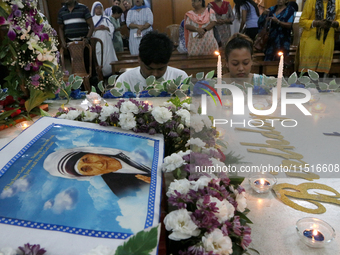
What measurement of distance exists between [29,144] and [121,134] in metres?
0.32

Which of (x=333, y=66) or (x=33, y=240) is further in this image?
(x=333, y=66)

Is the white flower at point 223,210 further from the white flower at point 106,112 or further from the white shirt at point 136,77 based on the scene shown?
the white shirt at point 136,77

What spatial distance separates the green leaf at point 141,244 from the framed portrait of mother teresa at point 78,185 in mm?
56

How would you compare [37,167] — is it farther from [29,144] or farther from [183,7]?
[183,7]

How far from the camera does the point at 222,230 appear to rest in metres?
0.59

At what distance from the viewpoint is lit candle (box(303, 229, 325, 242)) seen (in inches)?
26.5

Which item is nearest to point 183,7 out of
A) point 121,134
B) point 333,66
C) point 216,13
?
point 216,13

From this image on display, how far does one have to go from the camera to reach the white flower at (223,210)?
0.61m

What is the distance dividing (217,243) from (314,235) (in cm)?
29

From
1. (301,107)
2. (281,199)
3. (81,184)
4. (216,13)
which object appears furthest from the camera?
(216,13)

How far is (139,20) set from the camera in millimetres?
5234

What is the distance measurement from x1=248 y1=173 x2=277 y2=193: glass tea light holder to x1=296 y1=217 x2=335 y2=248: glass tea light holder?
0.16 m

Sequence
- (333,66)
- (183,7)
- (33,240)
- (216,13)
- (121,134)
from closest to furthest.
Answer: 1. (33,240)
2. (121,134)
3. (333,66)
4. (216,13)
5. (183,7)

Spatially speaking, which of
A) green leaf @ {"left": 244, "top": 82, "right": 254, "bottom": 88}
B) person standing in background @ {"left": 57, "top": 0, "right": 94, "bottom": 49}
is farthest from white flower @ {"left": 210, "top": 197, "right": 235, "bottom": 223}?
person standing in background @ {"left": 57, "top": 0, "right": 94, "bottom": 49}
